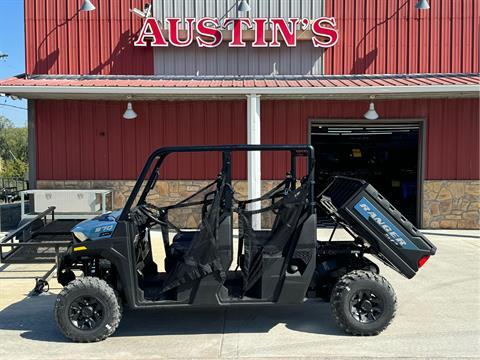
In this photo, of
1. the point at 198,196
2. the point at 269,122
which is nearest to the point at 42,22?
the point at 269,122

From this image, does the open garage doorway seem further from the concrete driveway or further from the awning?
the concrete driveway

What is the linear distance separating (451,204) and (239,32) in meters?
6.31

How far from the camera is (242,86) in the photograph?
9656mm

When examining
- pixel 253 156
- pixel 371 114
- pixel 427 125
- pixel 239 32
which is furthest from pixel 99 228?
pixel 427 125

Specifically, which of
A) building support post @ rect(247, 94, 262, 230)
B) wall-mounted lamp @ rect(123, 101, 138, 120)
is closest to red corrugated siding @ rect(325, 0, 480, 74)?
building support post @ rect(247, 94, 262, 230)

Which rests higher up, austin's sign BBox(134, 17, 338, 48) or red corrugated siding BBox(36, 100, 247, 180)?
austin's sign BBox(134, 17, 338, 48)

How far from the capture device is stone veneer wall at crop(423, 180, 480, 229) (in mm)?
11227

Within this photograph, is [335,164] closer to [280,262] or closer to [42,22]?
[42,22]

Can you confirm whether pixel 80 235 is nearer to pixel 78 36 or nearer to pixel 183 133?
pixel 183 133

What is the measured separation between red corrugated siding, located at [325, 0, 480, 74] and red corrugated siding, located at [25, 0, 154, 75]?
4.64 m

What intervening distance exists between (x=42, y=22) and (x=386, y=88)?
7849 mm

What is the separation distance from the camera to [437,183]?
37.0ft

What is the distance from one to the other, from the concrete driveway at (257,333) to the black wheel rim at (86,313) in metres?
0.19

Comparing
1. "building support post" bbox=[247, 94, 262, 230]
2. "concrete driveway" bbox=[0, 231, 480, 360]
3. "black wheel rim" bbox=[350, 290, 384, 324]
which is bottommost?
"concrete driveway" bbox=[0, 231, 480, 360]
